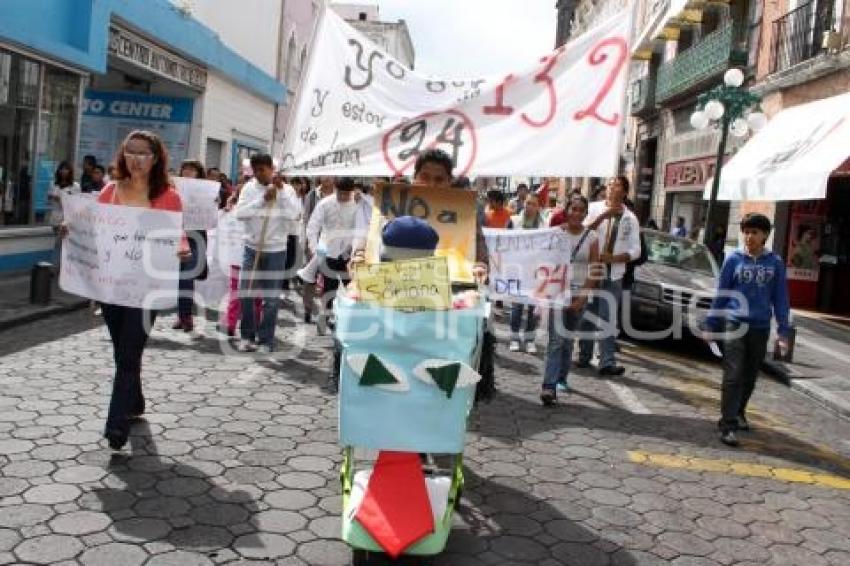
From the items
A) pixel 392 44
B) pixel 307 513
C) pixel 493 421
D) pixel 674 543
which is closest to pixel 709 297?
pixel 493 421

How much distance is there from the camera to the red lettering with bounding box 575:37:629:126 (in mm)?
6199

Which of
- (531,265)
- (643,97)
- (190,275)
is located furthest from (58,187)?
(643,97)

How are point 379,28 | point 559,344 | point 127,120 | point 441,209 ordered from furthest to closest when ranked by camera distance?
point 379,28 < point 127,120 < point 559,344 < point 441,209

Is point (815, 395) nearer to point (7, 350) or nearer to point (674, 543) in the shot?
point (674, 543)

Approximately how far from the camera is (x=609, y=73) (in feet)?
20.5

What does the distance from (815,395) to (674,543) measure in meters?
5.08

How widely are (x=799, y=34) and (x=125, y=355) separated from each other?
16.6m

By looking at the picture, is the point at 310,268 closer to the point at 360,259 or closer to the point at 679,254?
the point at 360,259

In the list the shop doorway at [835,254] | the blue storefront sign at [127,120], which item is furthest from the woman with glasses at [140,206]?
the shop doorway at [835,254]

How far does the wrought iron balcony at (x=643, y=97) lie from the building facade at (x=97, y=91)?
1381 centimetres

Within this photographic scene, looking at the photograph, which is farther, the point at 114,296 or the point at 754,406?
the point at 754,406

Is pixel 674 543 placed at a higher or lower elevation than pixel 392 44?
lower

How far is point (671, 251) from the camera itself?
39.0 ft

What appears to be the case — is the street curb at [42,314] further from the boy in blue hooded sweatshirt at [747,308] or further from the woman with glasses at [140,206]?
the boy in blue hooded sweatshirt at [747,308]
